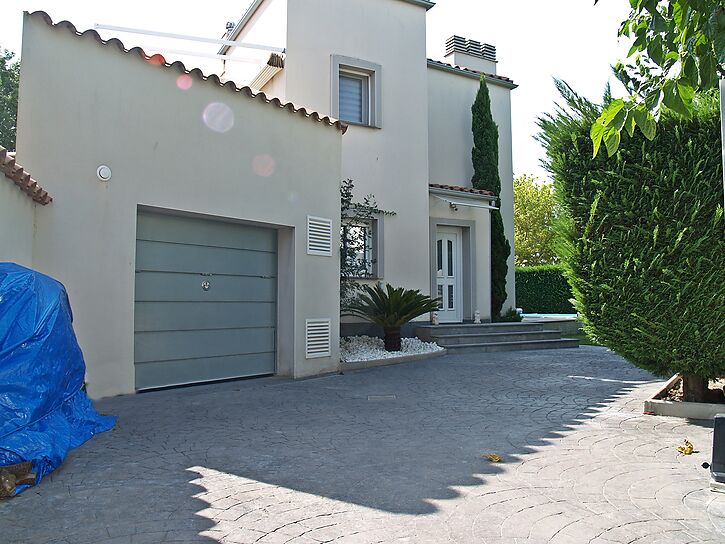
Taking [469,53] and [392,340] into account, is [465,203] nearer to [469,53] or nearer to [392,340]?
[392,340]

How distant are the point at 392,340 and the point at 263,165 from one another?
172 inches

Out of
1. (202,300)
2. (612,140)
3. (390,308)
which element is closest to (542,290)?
(390,308)

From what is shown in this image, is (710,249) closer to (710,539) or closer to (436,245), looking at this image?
(710,539)

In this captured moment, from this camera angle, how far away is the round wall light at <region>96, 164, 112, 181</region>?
689cm

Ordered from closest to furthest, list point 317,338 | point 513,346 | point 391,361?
1. point 317,338
2. point 391,361
3. point 513,346

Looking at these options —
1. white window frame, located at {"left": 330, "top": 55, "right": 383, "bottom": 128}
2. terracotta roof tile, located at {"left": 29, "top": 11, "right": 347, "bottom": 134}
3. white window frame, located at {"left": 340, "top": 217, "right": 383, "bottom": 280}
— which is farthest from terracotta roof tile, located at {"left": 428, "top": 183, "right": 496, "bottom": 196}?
terracotta roof tile, located at {"left": 29, "top": 11, "right": 347, "bottom": 134}

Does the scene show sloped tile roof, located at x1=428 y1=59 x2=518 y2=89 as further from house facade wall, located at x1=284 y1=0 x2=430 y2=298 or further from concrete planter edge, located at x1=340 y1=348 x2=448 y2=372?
concrete planter edge, located at x1=340 y1=348 x2=448 y2=372

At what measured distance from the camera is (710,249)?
5641 millimetres

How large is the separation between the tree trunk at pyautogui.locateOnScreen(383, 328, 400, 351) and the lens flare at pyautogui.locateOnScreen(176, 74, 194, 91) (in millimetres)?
5654

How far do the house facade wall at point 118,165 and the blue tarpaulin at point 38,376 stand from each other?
1463 millimetres

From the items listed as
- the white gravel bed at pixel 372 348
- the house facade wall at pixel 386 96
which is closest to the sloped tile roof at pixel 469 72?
the house facade wall at pixel 386 96

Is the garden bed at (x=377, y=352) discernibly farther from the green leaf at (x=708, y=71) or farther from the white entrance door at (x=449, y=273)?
the green leaf at (x=708, y=71)

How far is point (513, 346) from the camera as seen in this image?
12.8 metres

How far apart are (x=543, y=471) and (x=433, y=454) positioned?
0.87 m
